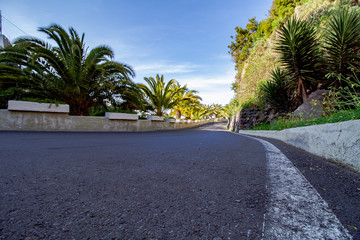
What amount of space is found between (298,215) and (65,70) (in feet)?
33.2

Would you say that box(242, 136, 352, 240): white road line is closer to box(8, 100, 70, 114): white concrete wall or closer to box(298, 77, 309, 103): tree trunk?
box(298, 77, 309, 103): tree trunk

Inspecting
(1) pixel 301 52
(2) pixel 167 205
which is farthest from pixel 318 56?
(2) pixel 167 205

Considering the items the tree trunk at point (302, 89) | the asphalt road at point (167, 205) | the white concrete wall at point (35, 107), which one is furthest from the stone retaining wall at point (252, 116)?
the white concrete wall at point (35, 107)

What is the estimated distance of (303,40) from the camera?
7367 millimetres

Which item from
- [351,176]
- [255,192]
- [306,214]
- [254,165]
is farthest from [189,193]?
[351,176]

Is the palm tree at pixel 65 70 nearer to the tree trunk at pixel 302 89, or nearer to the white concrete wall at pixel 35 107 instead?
the white concrete wall at pixel 35 107

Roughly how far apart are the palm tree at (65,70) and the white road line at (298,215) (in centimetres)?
876

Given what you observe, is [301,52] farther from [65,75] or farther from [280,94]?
[65,75]

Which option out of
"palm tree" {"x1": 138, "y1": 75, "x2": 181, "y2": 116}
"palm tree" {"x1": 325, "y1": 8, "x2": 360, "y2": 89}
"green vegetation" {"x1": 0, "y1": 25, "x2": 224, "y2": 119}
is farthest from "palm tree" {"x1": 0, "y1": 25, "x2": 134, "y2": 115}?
"palm tree" {"x1": 325, "y1": 8, "x2": 360, "y2": 89}

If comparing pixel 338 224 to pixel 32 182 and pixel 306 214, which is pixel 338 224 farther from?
pixel 32 182

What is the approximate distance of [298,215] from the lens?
983 millimetres

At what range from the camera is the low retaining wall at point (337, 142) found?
6.29 feet

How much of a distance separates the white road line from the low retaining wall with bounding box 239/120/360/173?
3.03 ft

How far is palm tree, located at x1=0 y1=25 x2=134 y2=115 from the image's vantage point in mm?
7273
